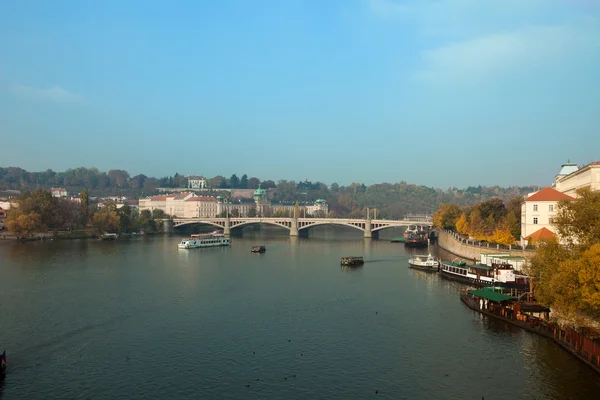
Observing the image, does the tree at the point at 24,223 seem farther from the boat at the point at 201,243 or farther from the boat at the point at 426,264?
the boat at the point at 426,264

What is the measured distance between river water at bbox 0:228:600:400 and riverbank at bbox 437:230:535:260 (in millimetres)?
7997

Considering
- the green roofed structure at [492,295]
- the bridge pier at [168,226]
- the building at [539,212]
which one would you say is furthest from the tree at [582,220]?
the bridge pier at [168,226]

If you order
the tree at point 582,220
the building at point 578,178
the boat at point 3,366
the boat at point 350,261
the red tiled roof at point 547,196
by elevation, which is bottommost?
the boat at point 3,366

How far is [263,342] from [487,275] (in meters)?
19.8

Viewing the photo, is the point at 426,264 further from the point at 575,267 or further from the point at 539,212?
the point at 575,267

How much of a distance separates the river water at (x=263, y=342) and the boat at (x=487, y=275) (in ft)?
5.54

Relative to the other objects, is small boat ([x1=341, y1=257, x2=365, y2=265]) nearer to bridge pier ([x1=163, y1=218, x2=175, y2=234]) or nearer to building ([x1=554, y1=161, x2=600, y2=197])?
building ([x1=554, y1=161, x2=600, y2=197])

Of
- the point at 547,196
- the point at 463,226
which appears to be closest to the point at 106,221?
the point at 463,226

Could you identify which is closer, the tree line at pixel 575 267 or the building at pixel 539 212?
the tree line at pixel 575 267

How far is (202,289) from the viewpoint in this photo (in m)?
37.0

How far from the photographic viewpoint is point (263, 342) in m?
24.4

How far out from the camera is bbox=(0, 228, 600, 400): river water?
1944 cm

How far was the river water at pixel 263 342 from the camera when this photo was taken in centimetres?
1944

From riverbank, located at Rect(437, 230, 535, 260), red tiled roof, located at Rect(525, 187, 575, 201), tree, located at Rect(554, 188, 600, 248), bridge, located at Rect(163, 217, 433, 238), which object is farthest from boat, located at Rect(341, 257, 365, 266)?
bridge, located at Rect(163, 217, 433, 238)
